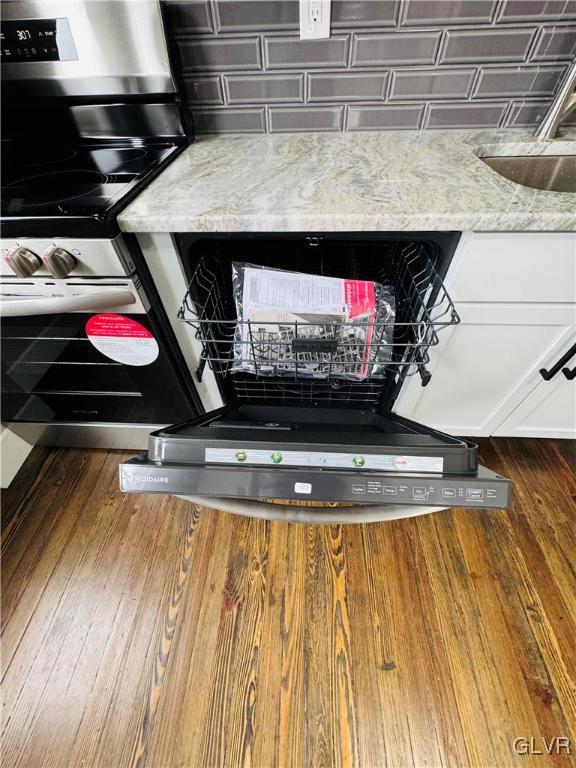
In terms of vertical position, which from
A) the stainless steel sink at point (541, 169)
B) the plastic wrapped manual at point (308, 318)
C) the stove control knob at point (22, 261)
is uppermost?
the stove control knob at point (22, 261)

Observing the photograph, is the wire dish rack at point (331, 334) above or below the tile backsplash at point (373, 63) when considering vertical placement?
below

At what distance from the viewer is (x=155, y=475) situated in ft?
2.09

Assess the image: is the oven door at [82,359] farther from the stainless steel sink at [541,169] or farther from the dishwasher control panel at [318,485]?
the stainless steel sink at [541,169]

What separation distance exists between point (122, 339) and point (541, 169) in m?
1.27

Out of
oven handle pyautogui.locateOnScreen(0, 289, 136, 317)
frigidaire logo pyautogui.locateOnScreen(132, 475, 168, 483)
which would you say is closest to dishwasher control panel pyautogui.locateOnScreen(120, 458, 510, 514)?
frigidaire logo pyautogui.locateOnScreen(132, 475, 168, 483)

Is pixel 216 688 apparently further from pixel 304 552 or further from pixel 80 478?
pixel 80 478

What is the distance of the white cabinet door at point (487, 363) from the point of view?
869mm

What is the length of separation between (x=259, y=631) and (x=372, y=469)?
0.69 metres

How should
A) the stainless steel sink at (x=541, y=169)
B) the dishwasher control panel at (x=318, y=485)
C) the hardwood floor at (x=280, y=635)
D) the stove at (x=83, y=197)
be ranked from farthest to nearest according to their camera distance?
the stainless steel sink at (x=541, y=169)
the hardwood floor at (x=280, y=635)
the stove at (x=83, y=197)
the dishwasher control panel at (x=318, y=485)

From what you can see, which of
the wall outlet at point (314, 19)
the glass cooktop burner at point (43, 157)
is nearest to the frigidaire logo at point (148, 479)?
the glass cooktop burner at point (43, 157)

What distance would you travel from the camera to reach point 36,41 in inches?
34.9

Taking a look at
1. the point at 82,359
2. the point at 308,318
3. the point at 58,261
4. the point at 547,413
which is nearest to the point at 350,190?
the point at 308,318

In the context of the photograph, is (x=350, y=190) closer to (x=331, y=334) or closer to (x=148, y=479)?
(x=331, y=334)

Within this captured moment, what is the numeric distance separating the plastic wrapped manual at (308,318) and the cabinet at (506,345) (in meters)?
0.20
